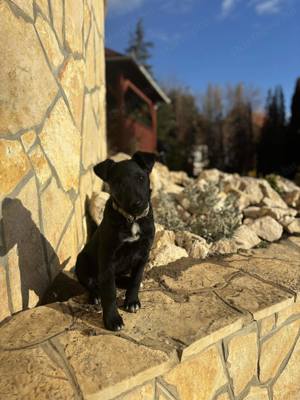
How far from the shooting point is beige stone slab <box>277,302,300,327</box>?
2.45 metres

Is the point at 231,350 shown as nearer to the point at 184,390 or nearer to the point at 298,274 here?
the point at 184,390

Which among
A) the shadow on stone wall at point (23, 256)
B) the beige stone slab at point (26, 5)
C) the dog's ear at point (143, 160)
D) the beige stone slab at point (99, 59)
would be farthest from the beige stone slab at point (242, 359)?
the beige stone slab at point (99, 59)

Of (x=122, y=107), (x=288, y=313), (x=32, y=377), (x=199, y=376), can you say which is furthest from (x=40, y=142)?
(x=122, y=107)

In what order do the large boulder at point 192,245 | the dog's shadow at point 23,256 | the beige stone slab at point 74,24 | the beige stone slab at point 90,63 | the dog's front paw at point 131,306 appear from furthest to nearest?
the beige stone slab at point 90,63
the large boulder at point 192,245
the beige stone slab at point 74,24
the dog's front paw at point 131,306
the dog's shadow at point 23,256

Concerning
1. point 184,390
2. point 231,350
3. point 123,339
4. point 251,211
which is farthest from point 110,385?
point 251,211

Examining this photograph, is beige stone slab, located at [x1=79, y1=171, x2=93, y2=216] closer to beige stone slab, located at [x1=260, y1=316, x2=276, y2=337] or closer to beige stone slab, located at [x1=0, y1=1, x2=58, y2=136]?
beige stone slab, located at [x1=0, y1=1, x2=58, y2=136]

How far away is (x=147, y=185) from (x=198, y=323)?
90 centimetres

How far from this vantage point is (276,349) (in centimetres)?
249

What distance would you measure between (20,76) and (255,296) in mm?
2166

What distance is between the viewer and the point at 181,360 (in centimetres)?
186

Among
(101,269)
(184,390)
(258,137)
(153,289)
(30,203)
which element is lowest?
(184,390)

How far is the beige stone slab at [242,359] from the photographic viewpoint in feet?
7.13

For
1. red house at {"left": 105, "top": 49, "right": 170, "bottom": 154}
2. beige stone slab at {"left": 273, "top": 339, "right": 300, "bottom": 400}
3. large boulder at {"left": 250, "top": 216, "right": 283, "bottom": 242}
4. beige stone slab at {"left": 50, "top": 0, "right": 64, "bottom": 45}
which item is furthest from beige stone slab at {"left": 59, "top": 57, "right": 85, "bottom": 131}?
red house at {"left": 105, "top": 49, "right": 170, "bottom": 154}

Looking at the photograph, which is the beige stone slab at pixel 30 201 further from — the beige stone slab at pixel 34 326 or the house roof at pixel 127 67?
the house roof at pixel 127 67
